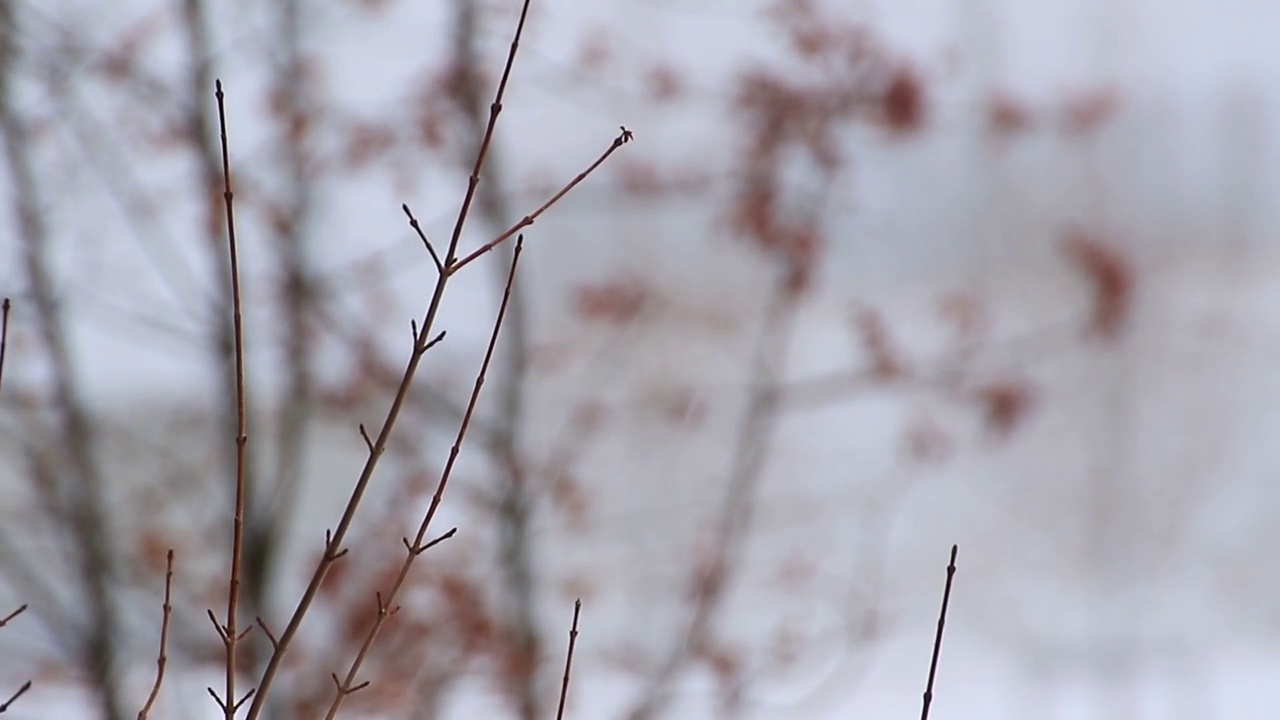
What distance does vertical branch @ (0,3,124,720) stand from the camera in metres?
1.53

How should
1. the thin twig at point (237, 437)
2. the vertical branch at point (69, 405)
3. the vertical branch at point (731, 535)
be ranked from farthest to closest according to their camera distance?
the vertical branch at point (731, 535), the vertical branch at point (69, 405), the thin twig at point (237, 437)

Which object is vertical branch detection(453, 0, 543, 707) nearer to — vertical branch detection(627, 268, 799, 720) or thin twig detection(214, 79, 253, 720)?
vertical branch detection(627, 268, 799, 720)

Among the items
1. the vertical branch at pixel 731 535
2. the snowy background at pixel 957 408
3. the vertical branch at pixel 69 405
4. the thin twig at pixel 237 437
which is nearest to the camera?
the thin twig at pixel 237 437

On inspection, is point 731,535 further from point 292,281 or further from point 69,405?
point 69,405

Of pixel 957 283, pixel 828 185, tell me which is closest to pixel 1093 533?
pixel 957 283

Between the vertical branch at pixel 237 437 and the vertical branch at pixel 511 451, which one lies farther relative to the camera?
the vertical branch at pixel 511 451

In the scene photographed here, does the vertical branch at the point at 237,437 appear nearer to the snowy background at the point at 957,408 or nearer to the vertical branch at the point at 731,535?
the vertical branch at the point at 731,535

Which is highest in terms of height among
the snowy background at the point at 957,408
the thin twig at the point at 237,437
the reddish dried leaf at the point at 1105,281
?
the snowy background at the point at 957,408

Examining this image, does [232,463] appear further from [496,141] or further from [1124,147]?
[1124,147]

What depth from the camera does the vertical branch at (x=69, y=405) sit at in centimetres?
153

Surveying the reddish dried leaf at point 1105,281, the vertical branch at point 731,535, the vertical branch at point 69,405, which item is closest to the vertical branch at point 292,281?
the vertical branch at point 69,405

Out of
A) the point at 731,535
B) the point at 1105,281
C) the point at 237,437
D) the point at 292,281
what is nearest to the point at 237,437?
the point at 237,437

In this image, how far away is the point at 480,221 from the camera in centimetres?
179

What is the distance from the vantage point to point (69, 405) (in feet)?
5.17
